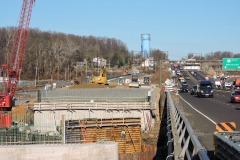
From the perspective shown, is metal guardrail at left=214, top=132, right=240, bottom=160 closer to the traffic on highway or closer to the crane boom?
the traffic on highway

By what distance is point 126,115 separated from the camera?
157 feet

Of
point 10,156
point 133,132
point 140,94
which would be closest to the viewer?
point 10,156

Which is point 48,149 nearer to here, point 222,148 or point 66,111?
point 222,148

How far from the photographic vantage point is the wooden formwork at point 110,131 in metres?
35.1

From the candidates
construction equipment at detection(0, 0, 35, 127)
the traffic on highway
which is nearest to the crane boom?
construction equipment at detection(0, 0, 35, 127)

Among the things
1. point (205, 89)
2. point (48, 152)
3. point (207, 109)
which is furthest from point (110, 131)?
point (205, 89)

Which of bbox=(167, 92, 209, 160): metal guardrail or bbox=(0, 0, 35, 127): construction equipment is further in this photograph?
bbox=(0, 0, 35, 127): construction equipment

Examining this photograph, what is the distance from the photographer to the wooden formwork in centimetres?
3509

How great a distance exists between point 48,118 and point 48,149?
25241mm

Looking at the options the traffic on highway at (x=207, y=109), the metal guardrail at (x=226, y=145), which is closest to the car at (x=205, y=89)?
the traffic on highway at (x=207, y=109)

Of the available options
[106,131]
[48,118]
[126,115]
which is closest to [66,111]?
[48,118]

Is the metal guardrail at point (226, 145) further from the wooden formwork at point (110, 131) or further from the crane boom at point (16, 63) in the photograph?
the crane boom at point (16, 63)

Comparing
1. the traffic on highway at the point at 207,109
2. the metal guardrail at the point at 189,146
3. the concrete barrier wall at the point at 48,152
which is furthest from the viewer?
the concrete barrier wall at the point at 48,152

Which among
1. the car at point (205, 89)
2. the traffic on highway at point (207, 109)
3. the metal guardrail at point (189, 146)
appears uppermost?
the metal guardrail at point (189, 146)
